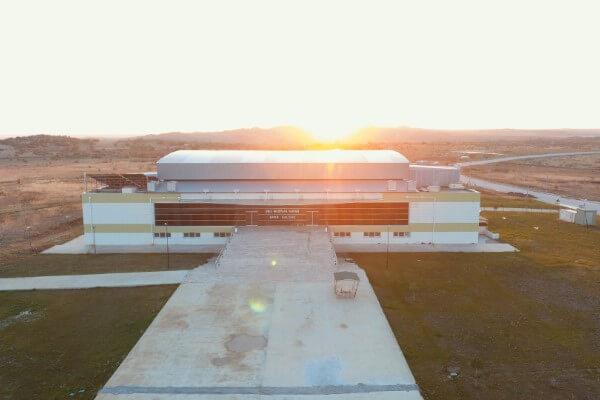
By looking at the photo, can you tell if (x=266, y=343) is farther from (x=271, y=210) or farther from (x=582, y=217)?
(x=582, y=217)

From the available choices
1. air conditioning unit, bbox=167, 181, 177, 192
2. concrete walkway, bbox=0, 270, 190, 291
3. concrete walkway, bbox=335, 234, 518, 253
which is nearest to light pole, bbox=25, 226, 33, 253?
concrete walkway, bbox=0, 270, 190, 291

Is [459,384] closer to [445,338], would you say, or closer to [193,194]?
[445,338]

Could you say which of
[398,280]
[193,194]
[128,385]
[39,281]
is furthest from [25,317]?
[398,280]

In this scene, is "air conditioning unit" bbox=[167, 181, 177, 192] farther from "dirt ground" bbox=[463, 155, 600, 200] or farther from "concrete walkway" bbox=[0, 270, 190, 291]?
"dirt ground" bbox=[463, 155, 600, 200]

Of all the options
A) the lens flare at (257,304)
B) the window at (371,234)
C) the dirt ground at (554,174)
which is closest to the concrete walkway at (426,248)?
the window at (371,234)

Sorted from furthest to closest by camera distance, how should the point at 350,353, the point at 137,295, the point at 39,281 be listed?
the point at 39,281, the point at 137,295, the point at 350,353

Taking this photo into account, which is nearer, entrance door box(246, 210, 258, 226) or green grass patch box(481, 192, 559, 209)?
entrance door box(246, 210, 258, 226)
